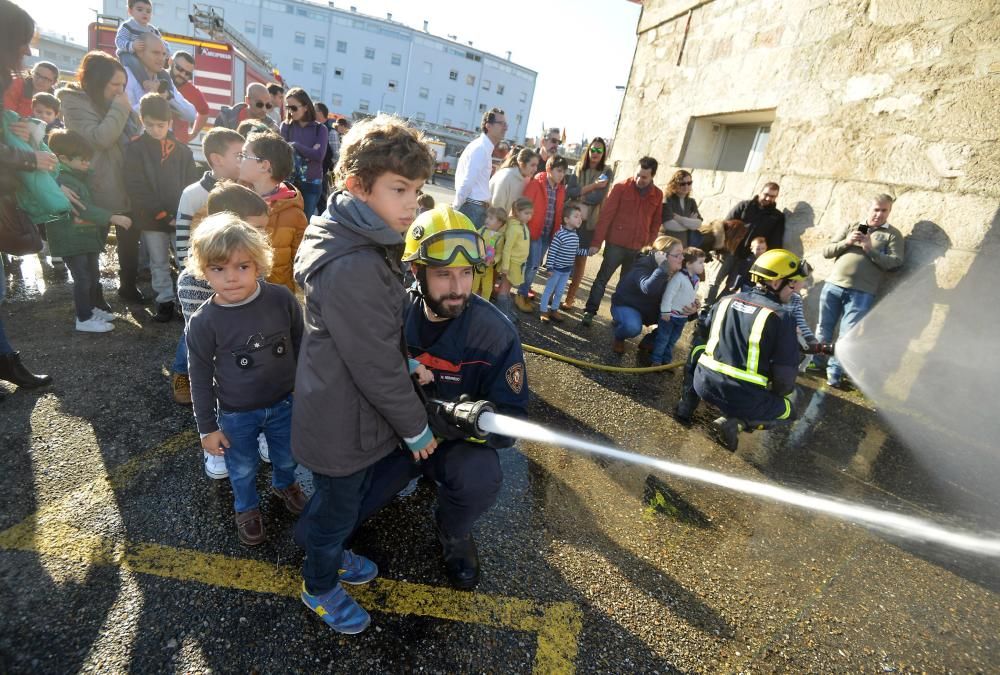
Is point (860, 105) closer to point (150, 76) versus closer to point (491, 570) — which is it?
point (491, 570)

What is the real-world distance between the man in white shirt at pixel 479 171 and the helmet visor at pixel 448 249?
12.4ft

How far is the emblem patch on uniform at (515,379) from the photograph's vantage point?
93.7 inches

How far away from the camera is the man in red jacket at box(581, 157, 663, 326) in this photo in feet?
20.7

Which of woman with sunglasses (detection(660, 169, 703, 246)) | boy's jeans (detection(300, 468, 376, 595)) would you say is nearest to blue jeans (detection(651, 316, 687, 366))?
woman with sunglasses (detection(660, 169, 703, 246))

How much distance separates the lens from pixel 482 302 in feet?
8.31

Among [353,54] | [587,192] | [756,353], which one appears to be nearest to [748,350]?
[756,353]

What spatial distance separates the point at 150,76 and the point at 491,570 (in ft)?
24.7

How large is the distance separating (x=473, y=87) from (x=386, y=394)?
71.4m

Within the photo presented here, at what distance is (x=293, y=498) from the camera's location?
2625 millimetres

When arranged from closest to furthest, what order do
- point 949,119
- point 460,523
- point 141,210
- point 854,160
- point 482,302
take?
1. point 460,523
2. point 482,302
3. point 141,210
4. point 949,119
5. point 854,160

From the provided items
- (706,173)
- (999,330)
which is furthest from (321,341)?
(706,173)

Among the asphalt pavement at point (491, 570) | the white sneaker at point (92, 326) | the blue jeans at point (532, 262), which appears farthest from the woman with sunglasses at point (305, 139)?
the asphalt pavement at point (491, 570)

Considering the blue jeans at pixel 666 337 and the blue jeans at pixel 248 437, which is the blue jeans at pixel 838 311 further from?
the blue jeans at pixel 248 437

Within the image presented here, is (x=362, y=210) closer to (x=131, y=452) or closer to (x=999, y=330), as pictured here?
(x=131, y=452)
